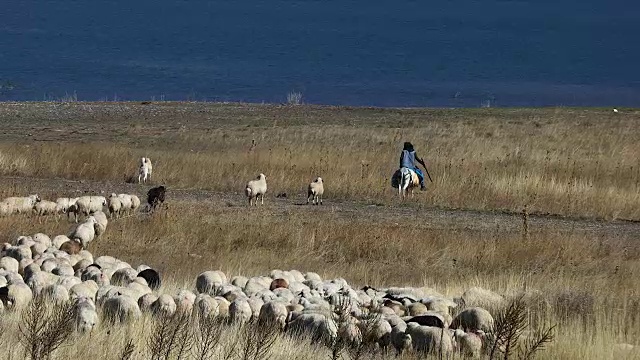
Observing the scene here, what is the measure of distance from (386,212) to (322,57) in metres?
98.8

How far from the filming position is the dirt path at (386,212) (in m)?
22.3

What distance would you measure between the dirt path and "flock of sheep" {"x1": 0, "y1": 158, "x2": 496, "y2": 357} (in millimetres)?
8236

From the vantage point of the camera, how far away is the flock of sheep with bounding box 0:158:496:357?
1043cm

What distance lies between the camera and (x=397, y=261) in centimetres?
1758

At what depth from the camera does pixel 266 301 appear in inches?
456

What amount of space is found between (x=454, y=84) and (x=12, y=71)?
36723 mm

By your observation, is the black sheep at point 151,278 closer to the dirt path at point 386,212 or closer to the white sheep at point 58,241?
the white sheep at point 58,241

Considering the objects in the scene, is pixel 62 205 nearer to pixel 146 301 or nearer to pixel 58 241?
pixel 58 241

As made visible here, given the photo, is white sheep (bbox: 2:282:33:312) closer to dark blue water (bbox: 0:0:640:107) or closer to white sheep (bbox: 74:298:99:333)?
white sheep (bbox: 74:298:99:333)

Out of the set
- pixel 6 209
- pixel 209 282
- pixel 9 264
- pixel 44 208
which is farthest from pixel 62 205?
pixel 209 282

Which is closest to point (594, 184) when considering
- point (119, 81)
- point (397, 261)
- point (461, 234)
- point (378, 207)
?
point (378, 207)

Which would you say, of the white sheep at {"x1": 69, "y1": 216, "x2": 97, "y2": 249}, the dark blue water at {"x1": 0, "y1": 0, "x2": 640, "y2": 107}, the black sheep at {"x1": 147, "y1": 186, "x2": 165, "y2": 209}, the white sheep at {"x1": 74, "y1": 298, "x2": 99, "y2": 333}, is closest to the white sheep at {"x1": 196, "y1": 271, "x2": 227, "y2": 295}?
the white sheep at {"x1": 74, "y1": 298, "x2": 99, "y2": 333}

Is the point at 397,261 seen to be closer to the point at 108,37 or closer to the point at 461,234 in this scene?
the point at 461,234

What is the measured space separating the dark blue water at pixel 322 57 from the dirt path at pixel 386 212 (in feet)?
142
